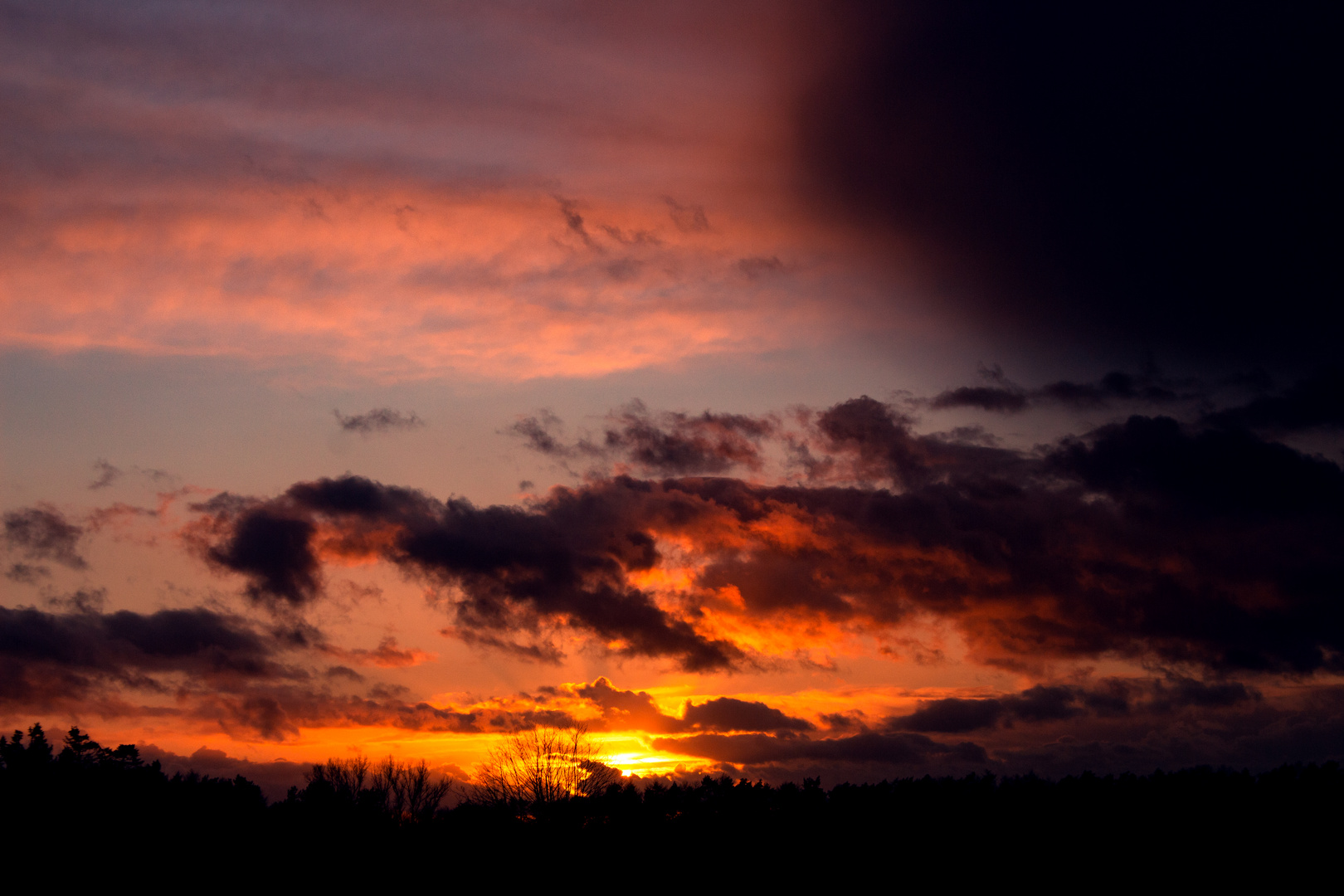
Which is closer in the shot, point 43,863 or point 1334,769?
point 1334,769

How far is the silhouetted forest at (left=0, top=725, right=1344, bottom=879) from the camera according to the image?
4212cm

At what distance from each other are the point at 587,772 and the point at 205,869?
42216 mm

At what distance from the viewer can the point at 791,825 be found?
170 ft

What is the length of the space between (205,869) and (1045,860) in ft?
133

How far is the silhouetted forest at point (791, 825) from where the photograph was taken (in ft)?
138

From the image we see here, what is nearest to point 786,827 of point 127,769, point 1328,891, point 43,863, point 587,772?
point 1328,891

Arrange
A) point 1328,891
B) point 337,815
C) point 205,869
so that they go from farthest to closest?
point 337,815 < point 205,869 < point 1328,891

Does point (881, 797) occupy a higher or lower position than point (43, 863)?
higher

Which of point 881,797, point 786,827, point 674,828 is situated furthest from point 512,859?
point 881,797

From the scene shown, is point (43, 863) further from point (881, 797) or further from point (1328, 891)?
Result: point (1328, 891)

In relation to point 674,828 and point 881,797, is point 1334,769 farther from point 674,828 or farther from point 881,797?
point 674,828

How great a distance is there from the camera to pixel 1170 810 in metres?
43.0

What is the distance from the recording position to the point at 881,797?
52875 millimetres

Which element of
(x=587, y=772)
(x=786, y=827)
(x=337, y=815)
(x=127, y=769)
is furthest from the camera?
(x=587, y=772)
